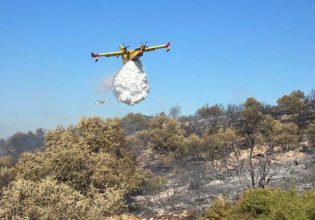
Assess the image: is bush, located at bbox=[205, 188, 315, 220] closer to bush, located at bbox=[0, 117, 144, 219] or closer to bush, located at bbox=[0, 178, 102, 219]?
bush, located at bbox=[0, 117, 144, 219]

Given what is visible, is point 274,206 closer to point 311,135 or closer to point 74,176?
point 74,176

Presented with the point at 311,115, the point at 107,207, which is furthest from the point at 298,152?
the point at 107,207

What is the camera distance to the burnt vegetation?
107 ft

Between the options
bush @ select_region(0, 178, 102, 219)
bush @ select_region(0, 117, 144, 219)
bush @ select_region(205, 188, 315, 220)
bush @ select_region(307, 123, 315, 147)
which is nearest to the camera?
bush @ select_region(205, 188, 315, 220)

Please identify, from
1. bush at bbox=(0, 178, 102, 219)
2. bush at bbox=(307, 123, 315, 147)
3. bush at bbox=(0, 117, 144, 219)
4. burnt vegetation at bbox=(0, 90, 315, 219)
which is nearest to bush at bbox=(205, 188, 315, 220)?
burnt vegetation at bbox=(0, 90, 315, 219)

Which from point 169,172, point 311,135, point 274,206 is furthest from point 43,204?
point 311,135

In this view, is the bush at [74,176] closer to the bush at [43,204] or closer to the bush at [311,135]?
the bush at [43,204]

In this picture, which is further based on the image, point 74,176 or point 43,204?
point 74,176

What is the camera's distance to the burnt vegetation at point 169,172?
107 ft

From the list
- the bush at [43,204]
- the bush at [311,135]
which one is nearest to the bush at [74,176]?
the bush at [43,204]

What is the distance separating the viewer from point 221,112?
16888cm

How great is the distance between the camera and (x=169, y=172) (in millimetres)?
95375

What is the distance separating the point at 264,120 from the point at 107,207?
78167mm

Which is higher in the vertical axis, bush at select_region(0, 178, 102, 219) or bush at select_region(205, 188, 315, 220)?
bush at select_region(0, 178, 102, 219)
